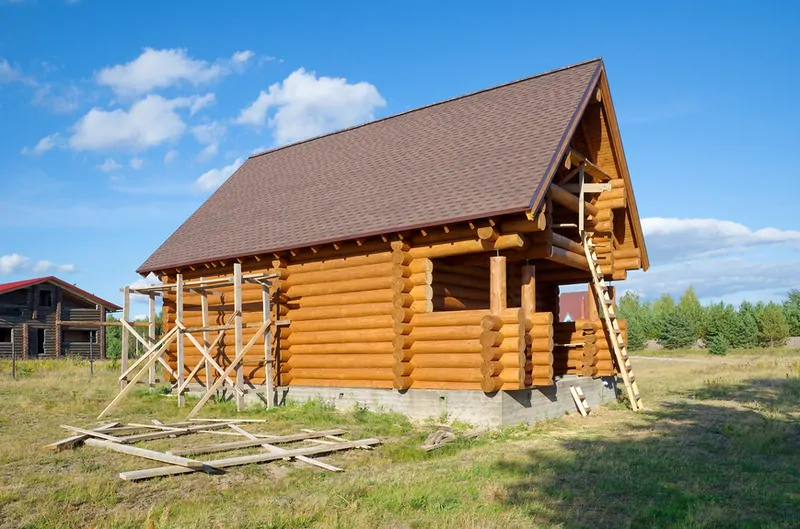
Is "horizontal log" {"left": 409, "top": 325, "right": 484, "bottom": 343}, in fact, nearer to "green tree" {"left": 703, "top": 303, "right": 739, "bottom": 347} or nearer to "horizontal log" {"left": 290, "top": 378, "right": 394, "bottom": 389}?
"horizontal log" {"left": 290, "top": 378, "right": 394, "bottom": 389}

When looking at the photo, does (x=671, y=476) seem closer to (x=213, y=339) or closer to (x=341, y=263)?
(x=341, y=263)

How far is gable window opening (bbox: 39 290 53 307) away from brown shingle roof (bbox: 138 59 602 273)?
22.0 m

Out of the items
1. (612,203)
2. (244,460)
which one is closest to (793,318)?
(612,203)

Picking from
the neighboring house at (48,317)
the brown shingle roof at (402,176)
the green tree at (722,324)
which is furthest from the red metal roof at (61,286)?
the green tree at (722,324)

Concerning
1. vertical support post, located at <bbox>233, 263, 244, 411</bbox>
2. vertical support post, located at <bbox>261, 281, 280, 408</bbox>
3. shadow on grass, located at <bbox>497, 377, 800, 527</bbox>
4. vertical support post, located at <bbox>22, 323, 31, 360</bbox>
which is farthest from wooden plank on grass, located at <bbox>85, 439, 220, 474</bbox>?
vertical support post, located at <bbox>22, 323, 31, 360</bbox>

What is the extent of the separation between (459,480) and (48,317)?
123 feet

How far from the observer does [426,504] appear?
756 cm

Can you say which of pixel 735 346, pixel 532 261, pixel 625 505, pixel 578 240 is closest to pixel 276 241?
pixel 532 261

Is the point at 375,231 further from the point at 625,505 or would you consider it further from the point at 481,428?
the point at 625,505

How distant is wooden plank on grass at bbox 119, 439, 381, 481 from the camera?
8.64 metres

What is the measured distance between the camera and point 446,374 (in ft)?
45.6

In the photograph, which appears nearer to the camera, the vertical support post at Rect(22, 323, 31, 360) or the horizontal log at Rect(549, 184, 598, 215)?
the horizontal log at Rect(549, 184, 598, 215)

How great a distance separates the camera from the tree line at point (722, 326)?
164 ft

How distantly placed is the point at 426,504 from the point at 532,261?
1167 cm
